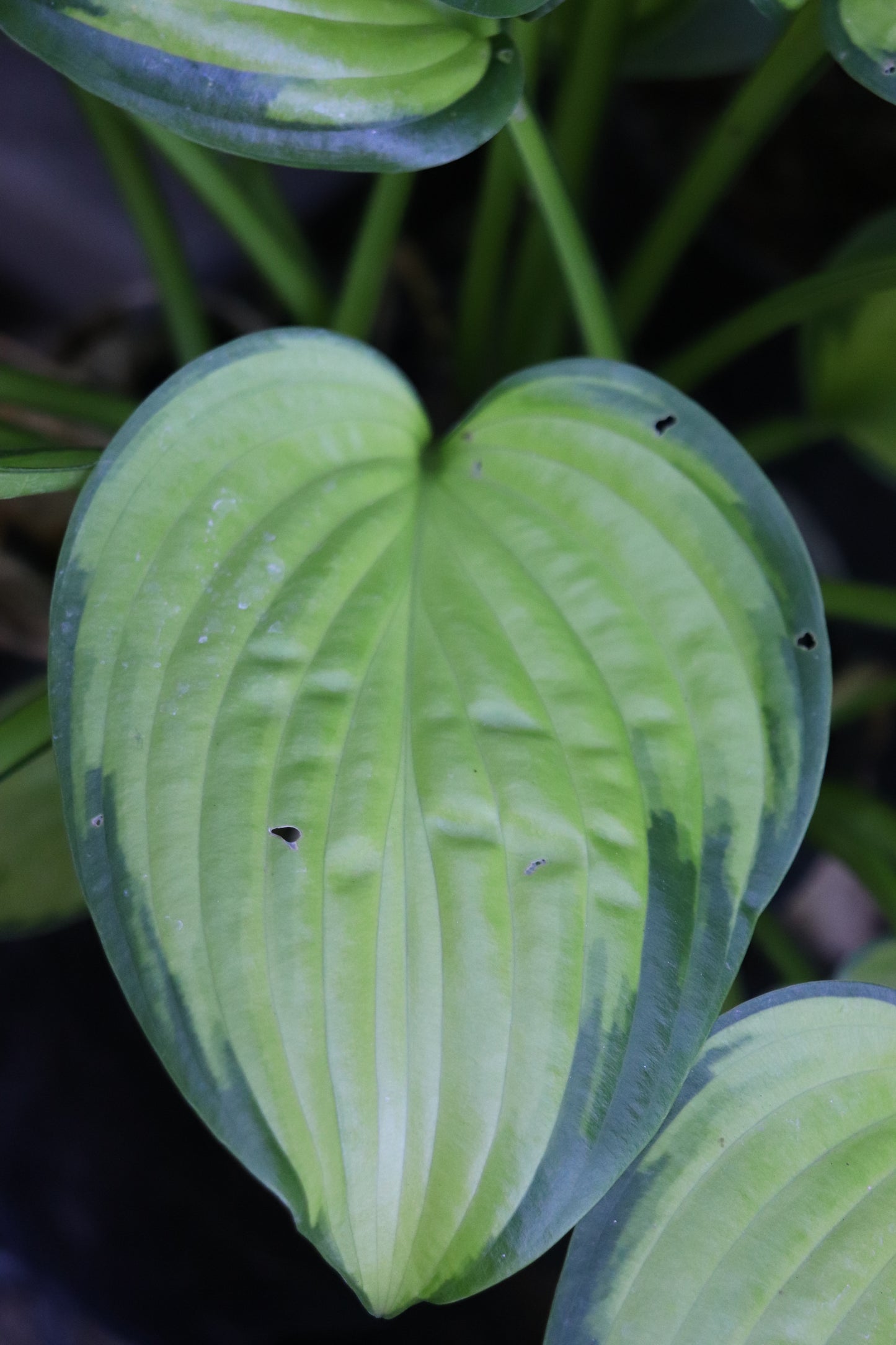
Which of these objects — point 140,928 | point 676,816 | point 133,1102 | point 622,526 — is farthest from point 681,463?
point 133,1102

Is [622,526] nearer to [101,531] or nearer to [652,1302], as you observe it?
[101,531]

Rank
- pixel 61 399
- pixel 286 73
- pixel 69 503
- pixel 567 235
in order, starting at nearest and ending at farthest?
pixel 286 73, pixel 567 235, pixel 61 399, pixel 69 503

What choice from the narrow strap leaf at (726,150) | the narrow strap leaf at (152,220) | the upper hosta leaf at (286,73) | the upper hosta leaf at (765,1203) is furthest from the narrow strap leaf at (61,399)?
the upper hosta leaf at (765,1203)

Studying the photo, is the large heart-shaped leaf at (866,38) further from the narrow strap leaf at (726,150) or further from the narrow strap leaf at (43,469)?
the narrow strap leaf at (43,469)

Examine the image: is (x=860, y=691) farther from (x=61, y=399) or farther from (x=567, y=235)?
(x=61, y=399)

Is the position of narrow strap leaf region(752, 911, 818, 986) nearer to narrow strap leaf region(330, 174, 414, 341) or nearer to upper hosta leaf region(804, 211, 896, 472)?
upper hosta leaf region(804, 211, 896, 472)

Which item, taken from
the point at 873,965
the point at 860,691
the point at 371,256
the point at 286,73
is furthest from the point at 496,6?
the point at 860,691
